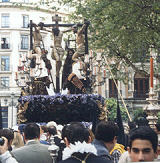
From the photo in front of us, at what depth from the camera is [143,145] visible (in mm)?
4633

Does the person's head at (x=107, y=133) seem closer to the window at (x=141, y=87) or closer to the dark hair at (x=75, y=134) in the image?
the dark hair at (x=75, y=134)

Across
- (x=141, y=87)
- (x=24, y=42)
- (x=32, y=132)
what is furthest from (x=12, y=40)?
(x=32, y=132)

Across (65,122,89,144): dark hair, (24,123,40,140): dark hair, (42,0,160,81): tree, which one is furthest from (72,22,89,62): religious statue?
(65,122,89,144): dark hair

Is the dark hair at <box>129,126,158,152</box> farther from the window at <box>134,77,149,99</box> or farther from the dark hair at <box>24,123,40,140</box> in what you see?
the window at <box>134,77,149,99</box>

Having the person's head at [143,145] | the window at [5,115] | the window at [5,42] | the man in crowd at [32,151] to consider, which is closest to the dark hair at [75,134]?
Result: the person's head at [143,145]

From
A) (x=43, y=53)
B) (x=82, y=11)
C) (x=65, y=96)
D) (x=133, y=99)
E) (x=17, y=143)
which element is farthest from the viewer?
(x=133, y=99)

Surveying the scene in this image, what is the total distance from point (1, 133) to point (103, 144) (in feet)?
5.81

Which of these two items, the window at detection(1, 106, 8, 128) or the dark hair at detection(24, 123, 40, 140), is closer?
the dark hair at detection(24, 123, 40, 140)

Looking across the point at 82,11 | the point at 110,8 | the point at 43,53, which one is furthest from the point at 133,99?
the point at 43,53

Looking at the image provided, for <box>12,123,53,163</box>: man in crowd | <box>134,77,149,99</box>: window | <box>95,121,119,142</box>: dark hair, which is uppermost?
<box>95,121,119,142</box>: dark hair

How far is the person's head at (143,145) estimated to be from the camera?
4.59 meters

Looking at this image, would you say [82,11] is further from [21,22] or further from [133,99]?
[21,22]

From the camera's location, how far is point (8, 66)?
64.0m

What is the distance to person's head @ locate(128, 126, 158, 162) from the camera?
4.59 meters
